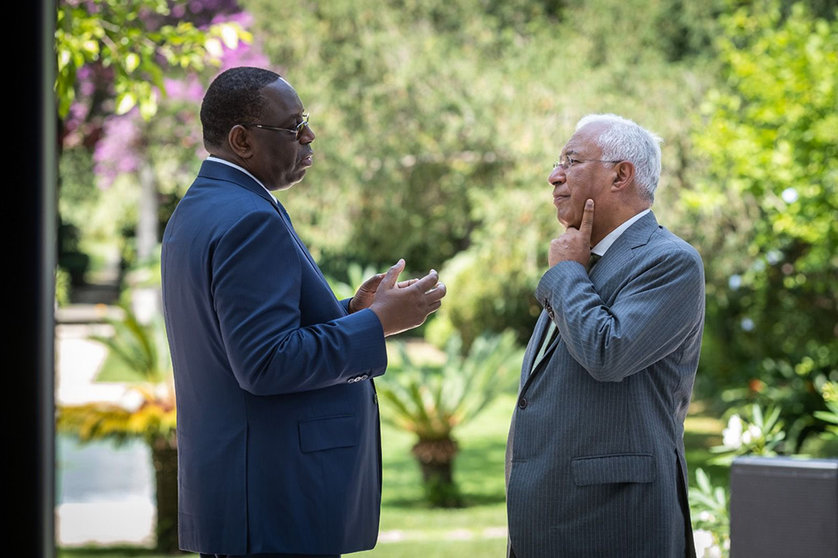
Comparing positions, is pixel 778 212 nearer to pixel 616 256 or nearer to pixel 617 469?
pixel 616 256

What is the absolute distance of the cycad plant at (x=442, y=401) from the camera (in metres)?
8.34

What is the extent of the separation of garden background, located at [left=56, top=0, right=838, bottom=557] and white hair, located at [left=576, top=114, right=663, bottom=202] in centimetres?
438

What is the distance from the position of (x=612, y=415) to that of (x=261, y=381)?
753mm

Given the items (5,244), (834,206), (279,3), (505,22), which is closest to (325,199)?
(279,3)

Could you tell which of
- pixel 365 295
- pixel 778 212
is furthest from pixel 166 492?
pixel 365 295

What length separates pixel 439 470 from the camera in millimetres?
8672

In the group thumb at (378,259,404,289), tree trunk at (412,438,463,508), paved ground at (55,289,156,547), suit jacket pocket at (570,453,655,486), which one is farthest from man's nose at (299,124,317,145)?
tree trunk at (412,438,463,508)

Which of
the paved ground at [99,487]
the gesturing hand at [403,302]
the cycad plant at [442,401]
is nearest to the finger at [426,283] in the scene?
the gesturing hand at [403,302]

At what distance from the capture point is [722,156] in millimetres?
7039

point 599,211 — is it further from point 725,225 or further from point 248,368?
point 725,225

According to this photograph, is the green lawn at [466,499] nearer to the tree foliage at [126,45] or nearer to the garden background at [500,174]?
the garden background at [500,174]

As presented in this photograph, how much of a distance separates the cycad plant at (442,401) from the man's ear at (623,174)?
20.2 ft

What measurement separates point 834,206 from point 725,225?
117 inches

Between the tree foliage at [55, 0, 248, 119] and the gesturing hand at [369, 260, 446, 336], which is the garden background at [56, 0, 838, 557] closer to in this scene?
the tree foliage at [55, 0, 248, 119]
